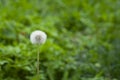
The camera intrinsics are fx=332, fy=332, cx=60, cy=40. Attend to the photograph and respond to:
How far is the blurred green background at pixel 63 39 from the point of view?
2.44 m

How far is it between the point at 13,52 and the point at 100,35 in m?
1.22

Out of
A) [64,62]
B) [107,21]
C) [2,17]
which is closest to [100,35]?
[107,21]

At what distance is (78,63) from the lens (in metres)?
2.64

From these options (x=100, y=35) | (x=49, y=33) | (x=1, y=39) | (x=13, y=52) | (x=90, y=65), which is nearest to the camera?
(x=13, y=52)

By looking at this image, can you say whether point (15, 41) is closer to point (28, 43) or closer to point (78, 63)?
point (28, 43)

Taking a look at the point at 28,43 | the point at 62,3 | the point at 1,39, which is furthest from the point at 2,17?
the point at 62,3

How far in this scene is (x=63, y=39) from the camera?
3100 millimetres

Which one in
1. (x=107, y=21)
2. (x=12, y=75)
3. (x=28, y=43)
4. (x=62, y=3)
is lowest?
(x=12, y=75)

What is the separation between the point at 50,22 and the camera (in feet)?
10.5

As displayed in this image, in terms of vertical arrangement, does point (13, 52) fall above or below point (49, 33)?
below

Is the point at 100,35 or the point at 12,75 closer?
the point at 12,75

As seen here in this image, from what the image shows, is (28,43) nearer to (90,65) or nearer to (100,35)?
(90,65)

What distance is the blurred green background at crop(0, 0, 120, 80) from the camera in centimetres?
244

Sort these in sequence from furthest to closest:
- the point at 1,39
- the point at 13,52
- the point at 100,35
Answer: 1. the point at 100,35
2. the point at 1,39
3. the point at 13,52
